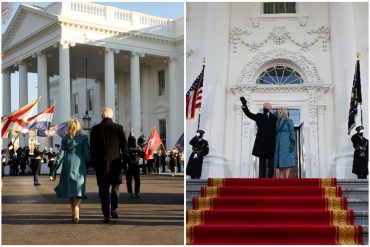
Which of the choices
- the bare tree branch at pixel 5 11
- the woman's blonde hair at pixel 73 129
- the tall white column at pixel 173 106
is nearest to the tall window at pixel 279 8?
the tall white column at pixel 173 106

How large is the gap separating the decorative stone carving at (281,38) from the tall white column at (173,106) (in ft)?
5.65

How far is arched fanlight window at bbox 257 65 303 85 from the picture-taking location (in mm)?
10180

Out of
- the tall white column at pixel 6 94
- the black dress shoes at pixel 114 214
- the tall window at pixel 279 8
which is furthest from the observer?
the tall window at pixel 279 8

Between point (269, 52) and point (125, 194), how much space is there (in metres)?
4.06

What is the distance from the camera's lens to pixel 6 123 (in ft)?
18.8

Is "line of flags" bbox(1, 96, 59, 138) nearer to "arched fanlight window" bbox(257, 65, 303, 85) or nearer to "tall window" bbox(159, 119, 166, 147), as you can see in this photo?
"tall window" bbox(159, 119, 166, 147)

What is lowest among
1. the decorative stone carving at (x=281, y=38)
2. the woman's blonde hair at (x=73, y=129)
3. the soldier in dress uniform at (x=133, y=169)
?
the soldier in dress uniform at (x=133, y=169)

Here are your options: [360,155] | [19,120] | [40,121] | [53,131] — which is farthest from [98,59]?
[19,120]

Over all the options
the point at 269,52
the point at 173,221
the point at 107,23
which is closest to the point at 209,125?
the point at 269,52

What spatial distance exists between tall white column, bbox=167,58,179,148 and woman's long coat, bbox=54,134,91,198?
1998 mm

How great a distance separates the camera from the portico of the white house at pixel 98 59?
6.46m

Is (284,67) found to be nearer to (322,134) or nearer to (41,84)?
(322,134)

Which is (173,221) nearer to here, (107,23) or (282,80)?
(282,80)

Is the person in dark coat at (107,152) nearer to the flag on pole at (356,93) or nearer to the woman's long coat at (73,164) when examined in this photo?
the woman's long coat at (73,164)
